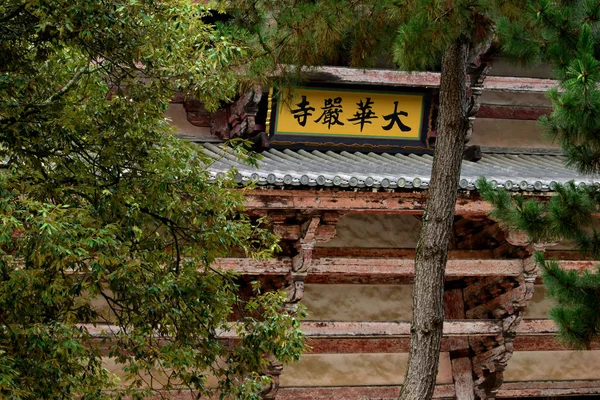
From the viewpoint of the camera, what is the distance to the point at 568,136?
7344mm

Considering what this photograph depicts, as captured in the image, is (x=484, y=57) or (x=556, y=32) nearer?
(x=556, y=32)

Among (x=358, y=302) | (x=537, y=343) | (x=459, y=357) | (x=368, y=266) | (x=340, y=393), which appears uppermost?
(x=368, y=266)

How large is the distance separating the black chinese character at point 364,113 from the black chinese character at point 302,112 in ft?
1.61

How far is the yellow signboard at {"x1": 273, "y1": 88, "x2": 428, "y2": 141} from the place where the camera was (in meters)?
11.9

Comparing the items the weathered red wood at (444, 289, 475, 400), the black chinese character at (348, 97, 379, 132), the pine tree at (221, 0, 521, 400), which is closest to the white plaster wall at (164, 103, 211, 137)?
the black chinese character at (348, 97, 379, 132)

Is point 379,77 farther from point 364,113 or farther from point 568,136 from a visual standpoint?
point 568,136

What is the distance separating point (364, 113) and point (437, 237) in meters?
4.89

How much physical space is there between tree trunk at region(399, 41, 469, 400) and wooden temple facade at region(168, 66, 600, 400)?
2636mm

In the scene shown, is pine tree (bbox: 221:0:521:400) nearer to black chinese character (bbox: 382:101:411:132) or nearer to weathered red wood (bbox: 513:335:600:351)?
black chinese character (bbox: 382:101:411:132)

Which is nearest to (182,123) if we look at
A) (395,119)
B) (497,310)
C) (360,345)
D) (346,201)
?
(395,119)

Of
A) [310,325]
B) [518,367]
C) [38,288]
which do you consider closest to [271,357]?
[310,325]

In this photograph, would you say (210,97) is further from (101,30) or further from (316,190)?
(316,190)

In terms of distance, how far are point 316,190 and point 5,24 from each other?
428 centimetres

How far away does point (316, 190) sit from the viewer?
10336 mm
